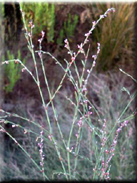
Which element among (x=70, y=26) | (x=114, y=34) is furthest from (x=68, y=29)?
(x=114, y=34)

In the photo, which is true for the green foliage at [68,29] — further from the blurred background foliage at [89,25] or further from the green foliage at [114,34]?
the green foliage at [114,34]

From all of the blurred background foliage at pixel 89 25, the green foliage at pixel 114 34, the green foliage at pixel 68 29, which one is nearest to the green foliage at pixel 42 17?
the blurred background foliage at pixel 89 25

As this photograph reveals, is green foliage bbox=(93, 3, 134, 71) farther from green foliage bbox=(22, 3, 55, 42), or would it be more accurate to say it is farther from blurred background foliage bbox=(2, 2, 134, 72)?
green foliage bbox=(22, 3, 55, 42)

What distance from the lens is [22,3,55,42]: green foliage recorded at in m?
3.76

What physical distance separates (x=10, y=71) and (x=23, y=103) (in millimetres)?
486

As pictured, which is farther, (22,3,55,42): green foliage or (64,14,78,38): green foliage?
(64,14,78,38): green foliage

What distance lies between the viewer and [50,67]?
3975mm

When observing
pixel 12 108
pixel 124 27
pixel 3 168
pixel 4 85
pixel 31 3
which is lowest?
pixel 3 168

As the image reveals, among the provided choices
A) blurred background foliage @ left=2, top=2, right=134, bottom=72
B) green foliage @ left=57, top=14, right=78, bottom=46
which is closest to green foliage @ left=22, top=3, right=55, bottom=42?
blurred background foliage @ left=2, top=2, right=134, bottom=72

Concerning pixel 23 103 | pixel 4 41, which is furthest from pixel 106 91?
pixel 4 41

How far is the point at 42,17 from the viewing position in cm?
380

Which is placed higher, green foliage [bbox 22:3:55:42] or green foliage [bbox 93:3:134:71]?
green foliage [bbox 22:3:55:42]

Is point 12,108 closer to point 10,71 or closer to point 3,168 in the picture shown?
point 10,71

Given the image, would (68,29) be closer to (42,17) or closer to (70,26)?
(70,26)
